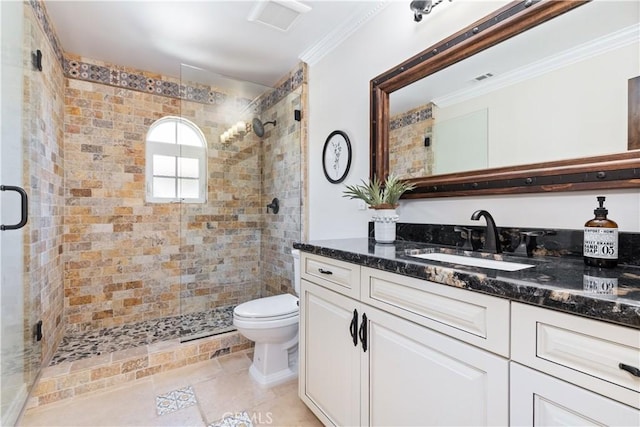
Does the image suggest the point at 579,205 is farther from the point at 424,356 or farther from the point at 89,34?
the point at 89,34

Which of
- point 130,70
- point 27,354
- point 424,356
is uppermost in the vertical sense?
point 130,70

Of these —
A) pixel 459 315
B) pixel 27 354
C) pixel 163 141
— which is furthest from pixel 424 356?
pixel 163 141

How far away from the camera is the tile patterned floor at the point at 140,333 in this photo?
7.33 feet

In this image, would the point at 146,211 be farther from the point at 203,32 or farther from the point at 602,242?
the point at 602,242

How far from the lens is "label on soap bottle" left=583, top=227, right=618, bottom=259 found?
35.9 inches

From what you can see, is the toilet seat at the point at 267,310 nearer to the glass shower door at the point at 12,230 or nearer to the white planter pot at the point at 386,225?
the white planter pot at the point at 386,225

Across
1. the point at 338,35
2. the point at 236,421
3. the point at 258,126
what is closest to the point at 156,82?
the point at 258,126

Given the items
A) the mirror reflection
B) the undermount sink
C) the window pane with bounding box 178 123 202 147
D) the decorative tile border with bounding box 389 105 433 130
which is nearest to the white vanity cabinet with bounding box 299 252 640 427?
the undermount sink

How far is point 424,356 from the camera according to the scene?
962 millimetres

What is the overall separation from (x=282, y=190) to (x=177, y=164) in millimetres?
1091

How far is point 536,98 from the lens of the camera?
47.7 inches

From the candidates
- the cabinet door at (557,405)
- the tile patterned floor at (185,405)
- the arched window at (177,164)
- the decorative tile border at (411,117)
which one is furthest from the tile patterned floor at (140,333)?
the cabinet door at (557,405)

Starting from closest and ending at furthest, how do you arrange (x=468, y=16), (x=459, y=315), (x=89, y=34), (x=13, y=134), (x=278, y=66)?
(x=459, y=315) → (x=468, y=16) → (x=13, y=134) → (x=89, y=34) → (x=278, y=66)

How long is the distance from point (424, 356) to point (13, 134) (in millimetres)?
2164
